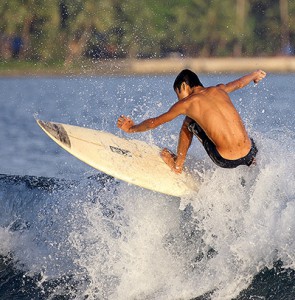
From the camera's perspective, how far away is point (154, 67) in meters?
54.6

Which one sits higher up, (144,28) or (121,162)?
(144,28)

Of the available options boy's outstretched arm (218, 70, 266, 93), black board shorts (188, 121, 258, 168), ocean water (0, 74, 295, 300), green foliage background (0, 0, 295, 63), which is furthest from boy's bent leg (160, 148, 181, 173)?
green foliage background (0, 0, 295, 63)

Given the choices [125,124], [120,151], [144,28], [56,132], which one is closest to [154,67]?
[144,28]

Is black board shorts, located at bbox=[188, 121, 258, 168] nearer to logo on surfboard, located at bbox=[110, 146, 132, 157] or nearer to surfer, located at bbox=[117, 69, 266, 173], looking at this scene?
surfer, located at bbox=[117, 69, 266, 173]

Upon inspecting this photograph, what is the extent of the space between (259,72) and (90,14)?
4930cm

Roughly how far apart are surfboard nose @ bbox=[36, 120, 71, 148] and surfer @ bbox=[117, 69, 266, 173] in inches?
24.9

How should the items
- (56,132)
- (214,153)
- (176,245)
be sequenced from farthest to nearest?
(176,245) < (56,132) < (214,153)

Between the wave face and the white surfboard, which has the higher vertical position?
the white surfboard

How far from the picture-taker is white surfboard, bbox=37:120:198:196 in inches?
384

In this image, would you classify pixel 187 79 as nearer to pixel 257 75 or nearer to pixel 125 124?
pixel 125 124

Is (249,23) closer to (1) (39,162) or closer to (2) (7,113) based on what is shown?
(2) (7,113)

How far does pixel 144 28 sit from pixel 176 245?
5221 cm

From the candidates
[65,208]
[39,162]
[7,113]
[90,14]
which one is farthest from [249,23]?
[65,208]

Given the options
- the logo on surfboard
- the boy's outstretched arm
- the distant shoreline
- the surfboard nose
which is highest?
the distant shoreline
